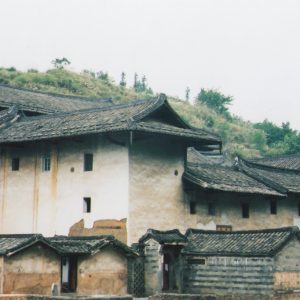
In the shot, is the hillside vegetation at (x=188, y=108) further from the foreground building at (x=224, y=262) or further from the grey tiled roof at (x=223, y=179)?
the foreground building at (x=224, y=262)

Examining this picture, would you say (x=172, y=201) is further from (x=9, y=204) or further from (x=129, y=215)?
(x=9, y=204)

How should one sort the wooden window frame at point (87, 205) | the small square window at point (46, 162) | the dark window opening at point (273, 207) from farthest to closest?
1. the dark window opening at point (273, 207)
2. the small square window at point (46, 162)
3. the wooden window frame at point (87, 205)

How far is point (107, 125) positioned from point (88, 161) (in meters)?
2.55

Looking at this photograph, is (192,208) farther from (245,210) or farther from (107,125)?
(107,125)

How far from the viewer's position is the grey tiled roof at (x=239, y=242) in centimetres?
3122

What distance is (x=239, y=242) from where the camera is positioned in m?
32.5

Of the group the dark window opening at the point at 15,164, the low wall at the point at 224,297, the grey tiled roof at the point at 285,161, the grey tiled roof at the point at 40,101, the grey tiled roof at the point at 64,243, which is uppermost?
the grey tiled roof at the point at 40,101

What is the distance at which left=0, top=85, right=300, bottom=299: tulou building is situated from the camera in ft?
102

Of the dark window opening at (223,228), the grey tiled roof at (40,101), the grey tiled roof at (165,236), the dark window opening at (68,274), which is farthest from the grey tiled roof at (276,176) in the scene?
the dark window opening at (68,274)

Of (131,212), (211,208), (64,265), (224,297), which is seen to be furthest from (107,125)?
(224,297)

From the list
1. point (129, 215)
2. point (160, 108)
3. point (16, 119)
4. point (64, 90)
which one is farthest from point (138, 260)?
point (64, 90)

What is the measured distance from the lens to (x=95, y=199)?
35250 millimetres

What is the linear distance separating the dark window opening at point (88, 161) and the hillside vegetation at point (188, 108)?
163 feet

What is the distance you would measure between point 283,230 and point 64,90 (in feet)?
202
